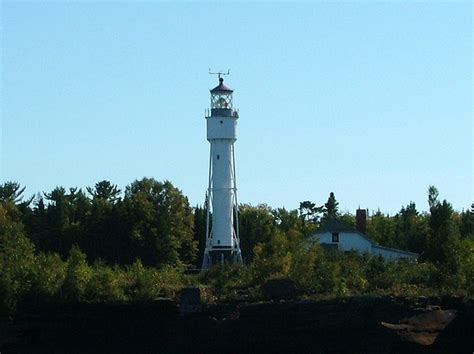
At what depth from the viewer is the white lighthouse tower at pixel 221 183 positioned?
250ft

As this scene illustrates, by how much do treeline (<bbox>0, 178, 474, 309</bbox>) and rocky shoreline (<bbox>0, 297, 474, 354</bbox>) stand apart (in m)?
1.16

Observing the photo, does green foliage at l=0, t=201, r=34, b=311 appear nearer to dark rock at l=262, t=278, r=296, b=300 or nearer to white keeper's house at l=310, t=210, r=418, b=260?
dark rock at l=262, t=278, r=296, b=300

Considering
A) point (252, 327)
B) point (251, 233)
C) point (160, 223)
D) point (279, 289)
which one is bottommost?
point (252, 327)

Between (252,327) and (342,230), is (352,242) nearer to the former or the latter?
(342,230)

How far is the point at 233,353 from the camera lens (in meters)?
56.9

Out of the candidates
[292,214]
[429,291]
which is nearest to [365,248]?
[429,291]

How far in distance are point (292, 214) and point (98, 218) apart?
30287 millimetres

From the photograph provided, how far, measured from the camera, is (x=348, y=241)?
261 feet

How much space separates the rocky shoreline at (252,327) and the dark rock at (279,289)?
1502mm

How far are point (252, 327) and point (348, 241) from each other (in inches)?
942

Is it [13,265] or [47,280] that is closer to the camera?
[47,280]

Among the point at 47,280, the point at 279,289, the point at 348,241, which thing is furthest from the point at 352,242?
the point at 47,280

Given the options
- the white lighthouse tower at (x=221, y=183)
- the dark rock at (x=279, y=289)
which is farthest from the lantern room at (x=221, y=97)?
the dark rock at (x=279, y=289)

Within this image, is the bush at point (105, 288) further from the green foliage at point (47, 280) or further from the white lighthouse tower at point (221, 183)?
the white lighthouse tower at point (221, 183)
